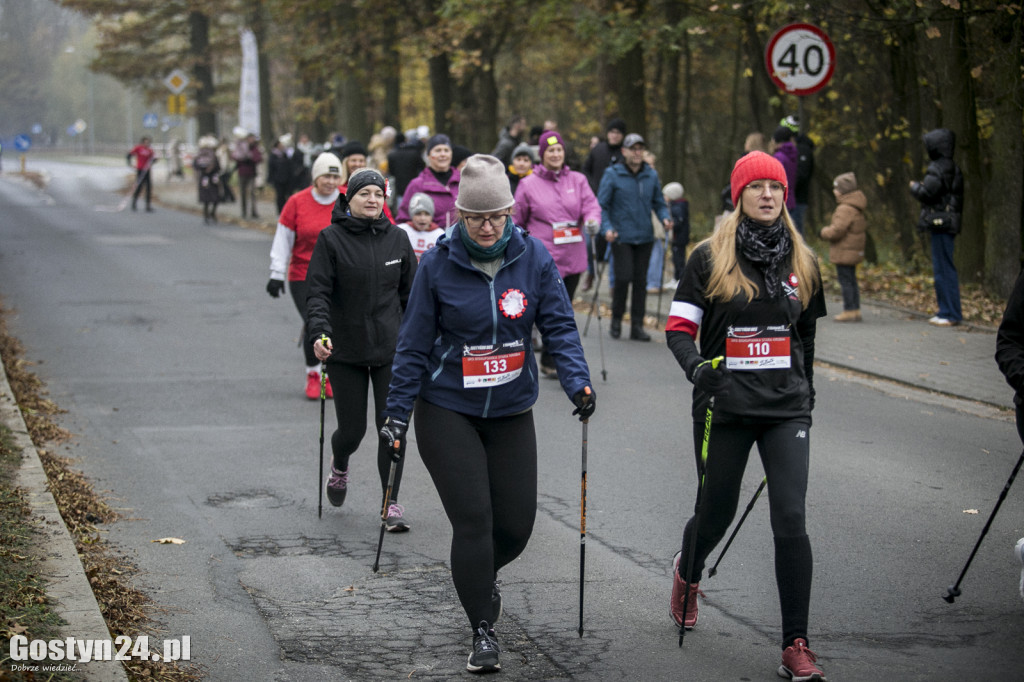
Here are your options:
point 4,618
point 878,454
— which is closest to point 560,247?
point 878,454

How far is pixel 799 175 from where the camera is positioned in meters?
16.8

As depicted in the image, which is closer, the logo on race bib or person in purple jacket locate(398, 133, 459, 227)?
the logo on race bib

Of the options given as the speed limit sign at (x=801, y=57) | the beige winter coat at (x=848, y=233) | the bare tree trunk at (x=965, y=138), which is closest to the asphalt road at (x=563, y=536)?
→ the beige winter coat at (x=848, y=233)

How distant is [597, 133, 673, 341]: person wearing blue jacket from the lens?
12484mm

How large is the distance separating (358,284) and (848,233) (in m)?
8.46

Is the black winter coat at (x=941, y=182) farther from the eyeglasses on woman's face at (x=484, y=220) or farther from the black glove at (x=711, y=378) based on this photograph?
the eyeglasses on woman's face at (x=484, y=220)

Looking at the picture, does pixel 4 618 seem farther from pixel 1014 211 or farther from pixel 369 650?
pixel 1014 211

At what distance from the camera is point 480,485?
15.4 ft

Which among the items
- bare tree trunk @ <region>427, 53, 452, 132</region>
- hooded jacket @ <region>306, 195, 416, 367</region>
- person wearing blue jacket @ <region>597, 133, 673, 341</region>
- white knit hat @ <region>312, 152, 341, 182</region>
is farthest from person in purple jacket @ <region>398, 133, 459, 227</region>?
bare tree trunk @ <region>427, 53, 452, 132</region>

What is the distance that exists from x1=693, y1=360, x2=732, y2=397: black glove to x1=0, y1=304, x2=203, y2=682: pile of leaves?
2197mm

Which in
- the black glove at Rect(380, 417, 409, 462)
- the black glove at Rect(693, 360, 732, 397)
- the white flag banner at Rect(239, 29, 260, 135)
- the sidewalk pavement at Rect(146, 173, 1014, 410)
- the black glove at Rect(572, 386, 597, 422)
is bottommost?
the sidewalk pavement at Rect(146, 173, 1014, 410)

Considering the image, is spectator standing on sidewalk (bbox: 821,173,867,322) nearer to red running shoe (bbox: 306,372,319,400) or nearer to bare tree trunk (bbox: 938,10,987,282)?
bare tree trunk (bbox: 938,10,987,282)

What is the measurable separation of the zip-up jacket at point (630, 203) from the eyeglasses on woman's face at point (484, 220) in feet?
25.3

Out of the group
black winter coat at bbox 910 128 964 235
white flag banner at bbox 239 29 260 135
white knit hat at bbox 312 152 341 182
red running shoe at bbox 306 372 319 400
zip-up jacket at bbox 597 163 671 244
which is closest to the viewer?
white knit hat at bbox 312 152 341 182
